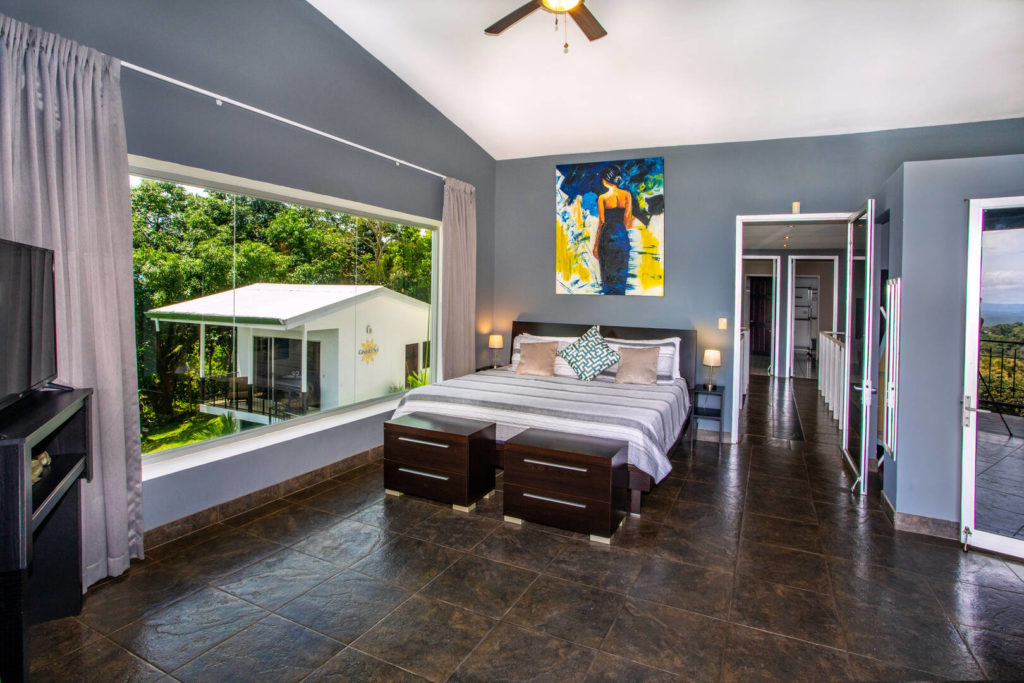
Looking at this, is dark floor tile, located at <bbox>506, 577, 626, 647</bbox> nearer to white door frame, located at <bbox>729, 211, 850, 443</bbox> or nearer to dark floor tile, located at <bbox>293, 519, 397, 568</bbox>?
dark floor tile, located at <bbox>293, 519, 397, 568</bbox>

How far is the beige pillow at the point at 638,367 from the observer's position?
16.4ft

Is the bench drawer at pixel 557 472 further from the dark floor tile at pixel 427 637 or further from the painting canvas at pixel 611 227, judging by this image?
the painting canvas at pixel 611 227

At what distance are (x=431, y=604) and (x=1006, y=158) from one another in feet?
12.8

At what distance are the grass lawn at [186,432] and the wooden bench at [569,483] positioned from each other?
192cm

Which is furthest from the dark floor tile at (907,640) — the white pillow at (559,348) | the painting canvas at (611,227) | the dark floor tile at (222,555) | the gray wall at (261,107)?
the painting canvas at (611,227)

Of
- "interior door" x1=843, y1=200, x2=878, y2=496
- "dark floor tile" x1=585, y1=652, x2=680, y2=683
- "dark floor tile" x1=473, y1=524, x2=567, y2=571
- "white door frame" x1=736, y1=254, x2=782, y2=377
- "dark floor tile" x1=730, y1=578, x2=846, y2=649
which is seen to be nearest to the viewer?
"dark floor tile" x1=585, y1=652, x2=680, y2=683

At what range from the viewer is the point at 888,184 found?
3.70 metres

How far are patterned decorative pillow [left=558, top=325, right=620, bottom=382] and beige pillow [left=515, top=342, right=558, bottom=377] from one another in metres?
0.14

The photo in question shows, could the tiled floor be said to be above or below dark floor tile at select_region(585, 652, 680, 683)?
above

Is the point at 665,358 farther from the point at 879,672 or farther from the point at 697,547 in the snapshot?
the point at 879,672

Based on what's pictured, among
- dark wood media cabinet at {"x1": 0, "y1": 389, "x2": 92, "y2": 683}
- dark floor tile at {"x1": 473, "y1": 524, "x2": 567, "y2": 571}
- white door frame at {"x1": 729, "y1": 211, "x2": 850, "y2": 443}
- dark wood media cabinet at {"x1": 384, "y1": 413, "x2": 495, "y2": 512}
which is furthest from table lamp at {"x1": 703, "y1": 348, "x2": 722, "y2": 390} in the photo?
dark wood media cabinet at {"x1": 0, "y1": 389, "x2": 92, "y2": 683}

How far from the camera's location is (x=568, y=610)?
2.45 metres

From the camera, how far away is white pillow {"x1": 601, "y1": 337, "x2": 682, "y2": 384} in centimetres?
517

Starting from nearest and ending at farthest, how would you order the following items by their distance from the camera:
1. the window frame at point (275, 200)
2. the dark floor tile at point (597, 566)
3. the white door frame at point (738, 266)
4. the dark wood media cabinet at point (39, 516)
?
1. the dark wood media cabinet at point (39, 516)
2. the dark floor tile at point (597, 566)
3. the window frame at point (275, 200)
4. the white door frame at point (738, 266)
